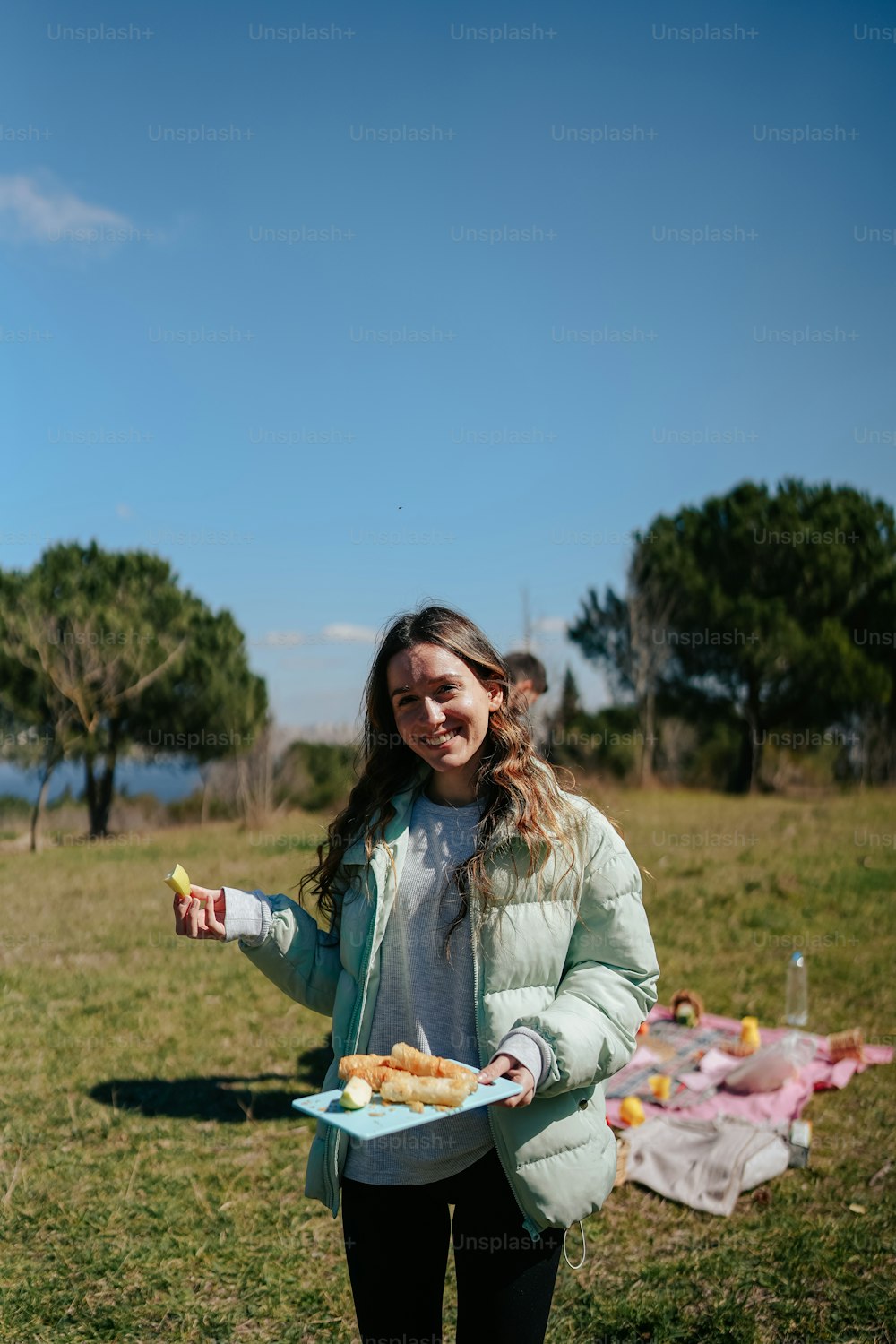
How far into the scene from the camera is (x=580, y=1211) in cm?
205

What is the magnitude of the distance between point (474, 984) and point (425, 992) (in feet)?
0.36

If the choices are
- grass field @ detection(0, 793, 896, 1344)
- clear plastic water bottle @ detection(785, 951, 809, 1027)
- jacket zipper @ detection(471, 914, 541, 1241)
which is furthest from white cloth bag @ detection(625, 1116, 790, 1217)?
jacket zipper @ detection(471, 914, 541, 1241)

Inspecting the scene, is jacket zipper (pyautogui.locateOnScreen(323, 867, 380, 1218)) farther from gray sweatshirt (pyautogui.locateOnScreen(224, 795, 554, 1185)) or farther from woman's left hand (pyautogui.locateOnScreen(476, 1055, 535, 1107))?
woman's left hand (pyautogui.locateOnScreen(476, 1055, 535, 1107))

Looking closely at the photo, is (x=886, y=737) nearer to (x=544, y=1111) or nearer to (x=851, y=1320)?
(x=851, y=1320)

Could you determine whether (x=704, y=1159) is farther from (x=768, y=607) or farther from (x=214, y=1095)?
(x=768, y=607)

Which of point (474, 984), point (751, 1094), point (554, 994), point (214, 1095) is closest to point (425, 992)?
A: point (474, 984)

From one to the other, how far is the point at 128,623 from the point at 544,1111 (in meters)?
17.8

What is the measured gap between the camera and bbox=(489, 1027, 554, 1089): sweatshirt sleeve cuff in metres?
1.89

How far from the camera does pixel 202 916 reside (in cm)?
224

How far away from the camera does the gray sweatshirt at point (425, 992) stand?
6.70 feet

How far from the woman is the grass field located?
0.42m

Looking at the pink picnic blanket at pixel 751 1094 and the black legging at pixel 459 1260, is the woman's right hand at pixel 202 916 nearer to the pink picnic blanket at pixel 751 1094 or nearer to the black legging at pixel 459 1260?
the black legging at pixel 459 1260

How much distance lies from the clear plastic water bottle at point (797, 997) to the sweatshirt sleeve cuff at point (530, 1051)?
521cm

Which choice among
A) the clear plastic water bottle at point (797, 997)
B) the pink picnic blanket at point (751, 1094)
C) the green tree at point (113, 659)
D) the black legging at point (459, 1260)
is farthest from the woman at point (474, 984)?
the green tree at point (113, 659)
